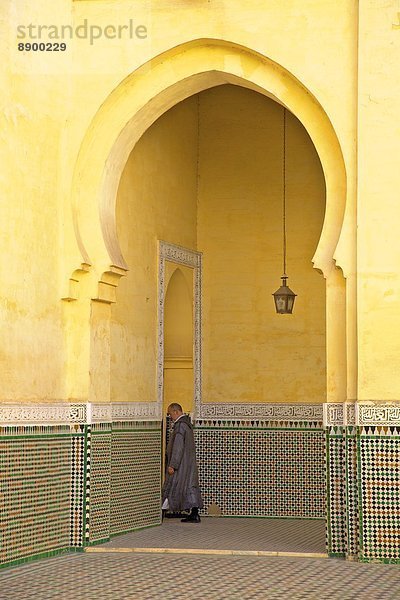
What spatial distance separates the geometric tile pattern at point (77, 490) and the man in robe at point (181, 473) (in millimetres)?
1738

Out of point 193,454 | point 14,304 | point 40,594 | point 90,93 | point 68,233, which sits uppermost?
point 90,93

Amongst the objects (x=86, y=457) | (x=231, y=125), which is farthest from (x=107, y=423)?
(x=231, y=125)

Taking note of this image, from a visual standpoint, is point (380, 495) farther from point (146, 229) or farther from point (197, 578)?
point (146, 229)

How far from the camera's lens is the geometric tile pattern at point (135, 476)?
7750 mm

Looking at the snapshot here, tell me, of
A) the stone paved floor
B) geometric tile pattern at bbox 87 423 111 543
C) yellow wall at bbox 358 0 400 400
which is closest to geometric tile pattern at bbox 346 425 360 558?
yellow wall at bbox 358 0 400 400

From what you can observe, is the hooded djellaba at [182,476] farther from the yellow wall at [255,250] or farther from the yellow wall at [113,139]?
the yellow wall at [113,139]

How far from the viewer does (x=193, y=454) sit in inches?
353

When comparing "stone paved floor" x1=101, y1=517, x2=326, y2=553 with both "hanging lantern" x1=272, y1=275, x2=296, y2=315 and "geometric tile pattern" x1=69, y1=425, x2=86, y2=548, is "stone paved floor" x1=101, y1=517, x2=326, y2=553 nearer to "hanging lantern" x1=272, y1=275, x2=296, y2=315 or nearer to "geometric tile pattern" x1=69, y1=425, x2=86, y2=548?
"geometric tile pattern" x1=69, y1=425, x2=86, y2=548

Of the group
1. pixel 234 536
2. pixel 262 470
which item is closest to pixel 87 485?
pixel 234 536

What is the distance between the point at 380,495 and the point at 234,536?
186 cm

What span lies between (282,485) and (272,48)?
13.4ft

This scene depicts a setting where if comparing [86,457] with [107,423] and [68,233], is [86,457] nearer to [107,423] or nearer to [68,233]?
[107,423]

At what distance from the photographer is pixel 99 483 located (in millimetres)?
7375

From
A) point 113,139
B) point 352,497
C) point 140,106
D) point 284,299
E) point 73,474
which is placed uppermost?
point 140,106
